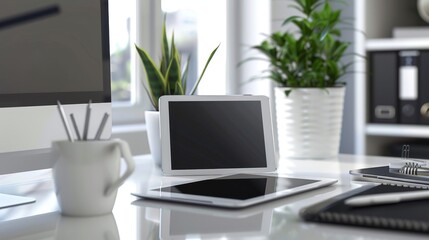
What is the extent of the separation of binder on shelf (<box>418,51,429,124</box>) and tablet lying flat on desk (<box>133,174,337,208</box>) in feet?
4.42

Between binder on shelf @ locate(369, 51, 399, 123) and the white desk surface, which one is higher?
binder on shelf @ locate(369, 51, 399, 123)

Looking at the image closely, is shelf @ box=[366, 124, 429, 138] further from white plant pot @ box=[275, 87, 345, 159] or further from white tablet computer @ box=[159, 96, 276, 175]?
white tablet computer @ box=[159, 96, 276, 175]

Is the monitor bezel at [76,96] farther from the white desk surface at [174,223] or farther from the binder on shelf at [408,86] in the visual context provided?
the binder on shelf at [408,86]

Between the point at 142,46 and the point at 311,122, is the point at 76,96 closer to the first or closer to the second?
the point at 311,122

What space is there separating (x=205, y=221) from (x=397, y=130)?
1715 millimetres

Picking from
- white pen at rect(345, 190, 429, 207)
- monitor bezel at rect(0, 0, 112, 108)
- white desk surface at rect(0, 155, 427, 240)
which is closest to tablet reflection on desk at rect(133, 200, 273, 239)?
white desk surface at rect(0, 155, 427, 240)

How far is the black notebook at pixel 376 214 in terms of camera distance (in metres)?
0.77

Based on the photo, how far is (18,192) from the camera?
3.69ft

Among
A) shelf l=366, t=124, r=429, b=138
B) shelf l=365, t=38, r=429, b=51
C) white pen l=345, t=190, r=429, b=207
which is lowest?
shelf l=366, t=124, r=429, b=138

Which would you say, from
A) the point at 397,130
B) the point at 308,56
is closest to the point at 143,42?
the point at 308,56

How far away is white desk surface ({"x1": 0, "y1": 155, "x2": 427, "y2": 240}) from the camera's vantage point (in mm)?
782

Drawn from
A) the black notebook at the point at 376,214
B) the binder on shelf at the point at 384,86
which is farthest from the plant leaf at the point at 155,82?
the binder on shelf at the point at 384,86

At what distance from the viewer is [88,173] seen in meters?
0.88

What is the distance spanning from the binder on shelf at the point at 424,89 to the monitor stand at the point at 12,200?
1.70 meters
